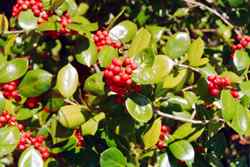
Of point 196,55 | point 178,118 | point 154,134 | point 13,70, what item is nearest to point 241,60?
point 196,55

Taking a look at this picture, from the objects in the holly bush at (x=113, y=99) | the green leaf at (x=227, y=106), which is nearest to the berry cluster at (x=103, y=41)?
the holly bush at (x=113, y=99)

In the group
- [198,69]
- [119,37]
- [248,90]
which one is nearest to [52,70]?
[119,37]

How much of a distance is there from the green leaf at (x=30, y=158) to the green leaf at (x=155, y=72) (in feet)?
1.31

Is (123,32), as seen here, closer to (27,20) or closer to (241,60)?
(27,20)

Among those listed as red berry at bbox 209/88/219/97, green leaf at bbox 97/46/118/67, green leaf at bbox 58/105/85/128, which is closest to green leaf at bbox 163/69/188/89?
red berry at bbox 209/88/219/97

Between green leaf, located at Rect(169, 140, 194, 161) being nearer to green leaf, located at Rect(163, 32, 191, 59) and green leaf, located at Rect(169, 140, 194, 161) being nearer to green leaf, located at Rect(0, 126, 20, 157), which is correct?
green leaf, located at Rect(163, 32, 191, 59)

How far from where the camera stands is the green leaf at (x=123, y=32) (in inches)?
82.6

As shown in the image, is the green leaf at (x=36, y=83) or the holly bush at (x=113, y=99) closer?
the holly bush at (x=113, y=99)

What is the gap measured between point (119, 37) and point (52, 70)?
0.77 m

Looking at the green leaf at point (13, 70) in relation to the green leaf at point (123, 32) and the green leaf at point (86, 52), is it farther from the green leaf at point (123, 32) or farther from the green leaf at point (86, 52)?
the green leaf at point (123, 32)

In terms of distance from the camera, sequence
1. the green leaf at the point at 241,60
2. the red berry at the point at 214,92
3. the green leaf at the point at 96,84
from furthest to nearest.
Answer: the green leaf at the point at 241,60, the red berry at the point at 214,92, the green leaf at the point at 96,84

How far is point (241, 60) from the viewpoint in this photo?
2.20 metres

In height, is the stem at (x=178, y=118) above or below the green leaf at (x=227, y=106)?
below

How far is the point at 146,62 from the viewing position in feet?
5.89
